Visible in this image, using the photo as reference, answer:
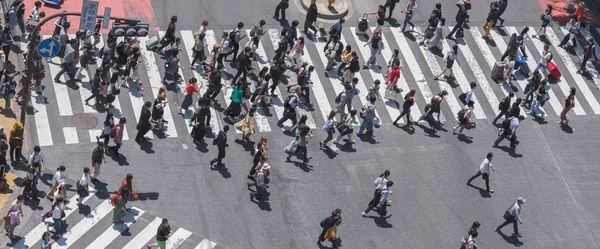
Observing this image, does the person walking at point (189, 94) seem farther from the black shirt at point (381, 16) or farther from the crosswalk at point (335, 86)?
the black shirt at point (381, 16)

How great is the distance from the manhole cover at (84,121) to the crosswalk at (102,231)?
145 inches

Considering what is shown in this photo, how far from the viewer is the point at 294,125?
42.9 metres

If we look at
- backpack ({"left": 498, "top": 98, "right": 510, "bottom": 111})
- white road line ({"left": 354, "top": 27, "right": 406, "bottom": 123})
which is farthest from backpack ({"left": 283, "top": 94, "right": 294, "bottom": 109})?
backpack ({"left": 498, "top": 98, "right": 510, "bottom": 111})

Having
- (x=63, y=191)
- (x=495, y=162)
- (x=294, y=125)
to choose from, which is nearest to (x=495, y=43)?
(x=495, y=162)

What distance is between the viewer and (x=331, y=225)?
123ft

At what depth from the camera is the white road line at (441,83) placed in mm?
45497

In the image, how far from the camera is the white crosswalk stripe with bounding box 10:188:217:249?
36.7m

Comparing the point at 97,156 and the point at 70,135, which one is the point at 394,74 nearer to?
the point at 70,135

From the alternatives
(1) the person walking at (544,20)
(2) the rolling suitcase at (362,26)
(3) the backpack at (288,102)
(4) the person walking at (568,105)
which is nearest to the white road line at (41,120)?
(3) the backpack at (288,102)

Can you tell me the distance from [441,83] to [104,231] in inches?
630

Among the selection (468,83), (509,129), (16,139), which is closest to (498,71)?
(468,83)

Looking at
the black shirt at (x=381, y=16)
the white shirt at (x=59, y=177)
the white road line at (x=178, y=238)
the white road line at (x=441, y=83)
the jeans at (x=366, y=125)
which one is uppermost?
the white shirt at (x=59, y=177)

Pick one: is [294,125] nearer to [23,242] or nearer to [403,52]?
[403,52]

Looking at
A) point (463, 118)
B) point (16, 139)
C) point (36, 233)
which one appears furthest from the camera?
point (463, 118)
